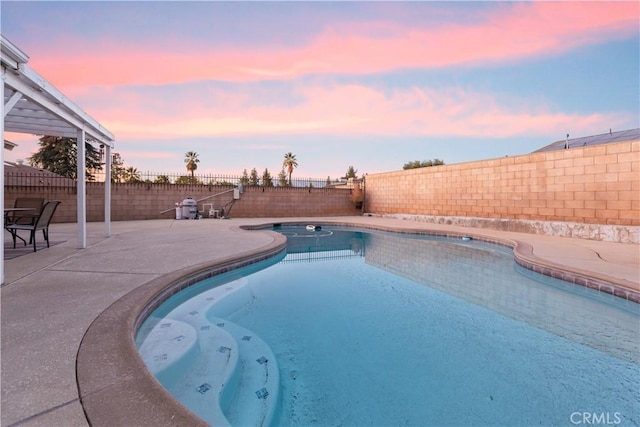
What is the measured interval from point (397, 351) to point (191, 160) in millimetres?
33633

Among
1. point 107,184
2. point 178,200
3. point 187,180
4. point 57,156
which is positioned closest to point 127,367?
point 107,184

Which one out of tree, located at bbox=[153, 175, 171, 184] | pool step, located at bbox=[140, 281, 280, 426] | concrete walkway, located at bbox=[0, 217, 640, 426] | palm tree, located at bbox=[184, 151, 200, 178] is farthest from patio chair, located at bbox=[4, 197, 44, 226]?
palm tree, located at bbox=[184, 151, 200, 178]

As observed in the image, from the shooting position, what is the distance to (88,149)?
851 inches

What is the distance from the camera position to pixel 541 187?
27.8 feet

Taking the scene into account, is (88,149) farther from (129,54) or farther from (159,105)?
(129,54)

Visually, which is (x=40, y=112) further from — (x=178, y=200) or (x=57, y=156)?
(x=57, y=156)

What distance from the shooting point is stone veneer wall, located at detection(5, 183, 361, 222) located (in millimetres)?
10188

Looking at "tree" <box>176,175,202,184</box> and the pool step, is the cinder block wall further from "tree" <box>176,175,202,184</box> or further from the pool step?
"tree" <box>176,175,202,184</box>

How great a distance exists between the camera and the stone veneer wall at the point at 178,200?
10.2m

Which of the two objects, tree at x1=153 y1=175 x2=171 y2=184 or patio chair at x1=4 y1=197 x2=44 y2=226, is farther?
tree at x1=153 y1=175 x2=171 y2=184

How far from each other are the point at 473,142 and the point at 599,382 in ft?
55.2

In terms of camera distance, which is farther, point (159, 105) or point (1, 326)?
point (159, 105)

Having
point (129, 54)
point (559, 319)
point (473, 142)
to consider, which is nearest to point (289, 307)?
point (559, 319)

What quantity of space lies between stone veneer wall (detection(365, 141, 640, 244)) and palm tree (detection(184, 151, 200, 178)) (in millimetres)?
26350
